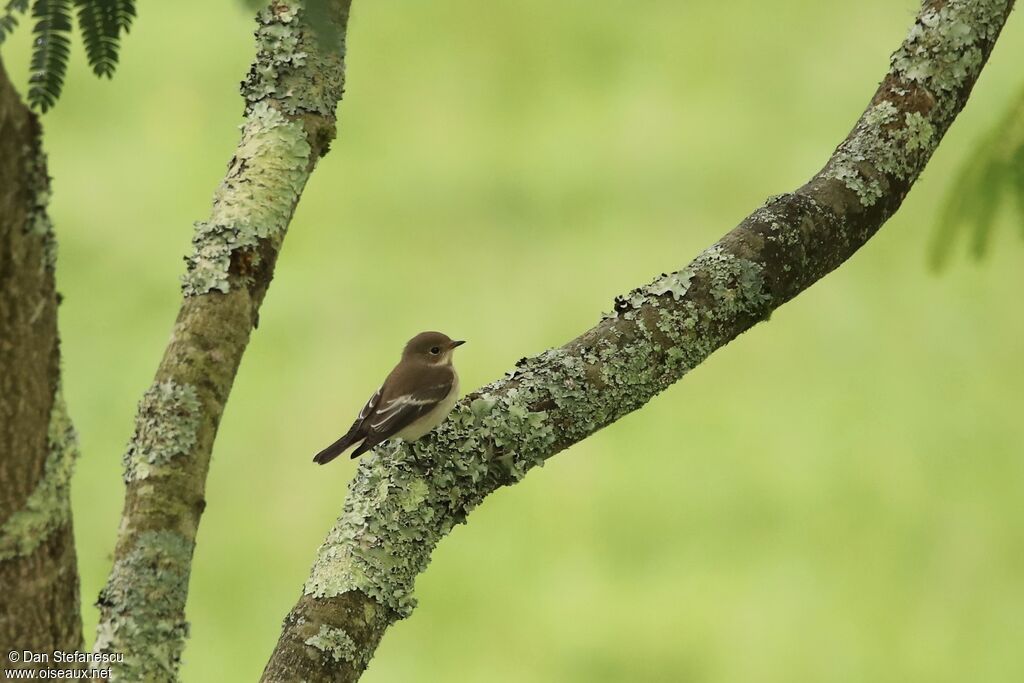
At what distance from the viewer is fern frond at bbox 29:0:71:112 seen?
1517 millimetres

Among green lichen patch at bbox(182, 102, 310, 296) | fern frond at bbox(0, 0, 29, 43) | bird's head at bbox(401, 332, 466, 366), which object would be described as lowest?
fern frond at bbox(0, 0, 29, 43)

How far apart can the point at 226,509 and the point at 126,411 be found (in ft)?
2.26

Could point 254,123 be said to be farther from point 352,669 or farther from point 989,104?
point 989,104

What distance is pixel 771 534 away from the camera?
16.9 ft

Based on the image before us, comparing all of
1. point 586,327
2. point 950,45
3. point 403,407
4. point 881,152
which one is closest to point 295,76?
point 403,407

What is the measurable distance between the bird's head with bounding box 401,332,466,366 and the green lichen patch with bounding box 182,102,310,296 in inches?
59.0

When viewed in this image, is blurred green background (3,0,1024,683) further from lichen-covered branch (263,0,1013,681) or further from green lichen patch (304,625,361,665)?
green lichen patch (304,625,361,665)

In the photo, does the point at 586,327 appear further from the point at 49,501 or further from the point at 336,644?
the point at 49,501

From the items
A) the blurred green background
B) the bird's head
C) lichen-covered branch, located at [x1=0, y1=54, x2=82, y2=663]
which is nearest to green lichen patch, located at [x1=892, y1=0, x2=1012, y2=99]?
the bird's head

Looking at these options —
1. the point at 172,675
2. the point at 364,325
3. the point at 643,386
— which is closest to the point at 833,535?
the point at 364,325

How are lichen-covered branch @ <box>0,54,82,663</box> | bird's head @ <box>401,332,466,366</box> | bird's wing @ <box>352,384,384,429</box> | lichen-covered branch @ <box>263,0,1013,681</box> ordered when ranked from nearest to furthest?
lichen-covered branch @ <box>0,54,82,663</box>
lichen-covered branch @ <box>263,0,1013,681</box>
bird's wing @ <box>352,384,384,429</box>
bird's head @ <box>401,332,466,366</box>

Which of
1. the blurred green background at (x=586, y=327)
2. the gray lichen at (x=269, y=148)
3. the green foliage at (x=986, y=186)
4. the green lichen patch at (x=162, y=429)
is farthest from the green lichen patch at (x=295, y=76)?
the blurred green background at (x=586, y=327)

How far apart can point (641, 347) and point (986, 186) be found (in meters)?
1.21

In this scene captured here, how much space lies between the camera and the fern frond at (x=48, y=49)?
152cm
